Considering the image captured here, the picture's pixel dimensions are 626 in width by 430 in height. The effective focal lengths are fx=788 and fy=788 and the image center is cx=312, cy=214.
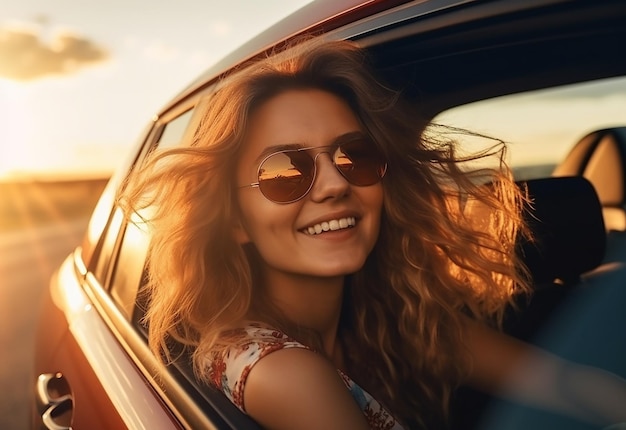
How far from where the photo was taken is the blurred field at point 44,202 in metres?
25.0

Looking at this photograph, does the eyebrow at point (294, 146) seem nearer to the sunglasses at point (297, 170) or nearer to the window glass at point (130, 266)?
the sunglasses at point (297, 170)

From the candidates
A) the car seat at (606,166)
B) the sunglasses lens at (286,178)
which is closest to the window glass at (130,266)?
the sunglasses lens at (286,178)

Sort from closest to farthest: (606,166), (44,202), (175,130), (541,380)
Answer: (541,380), (175,130), (606,166), (44,202)

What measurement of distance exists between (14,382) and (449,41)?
4.37 meters

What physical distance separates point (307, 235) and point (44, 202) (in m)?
37.3

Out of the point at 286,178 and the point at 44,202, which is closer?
the point at 286,178

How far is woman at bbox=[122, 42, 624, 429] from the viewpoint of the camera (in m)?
1.78

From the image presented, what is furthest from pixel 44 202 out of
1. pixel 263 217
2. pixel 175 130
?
pixel 263 217

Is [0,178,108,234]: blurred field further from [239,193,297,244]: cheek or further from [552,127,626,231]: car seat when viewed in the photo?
[239,193,297,244]: cheek

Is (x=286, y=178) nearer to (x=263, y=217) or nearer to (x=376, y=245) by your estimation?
(x=263, y=217)

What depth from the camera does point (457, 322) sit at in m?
2.29

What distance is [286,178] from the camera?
1.81 metres

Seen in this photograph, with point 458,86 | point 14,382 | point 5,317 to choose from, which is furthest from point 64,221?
point 458,86

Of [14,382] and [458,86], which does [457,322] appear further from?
[14,382]
